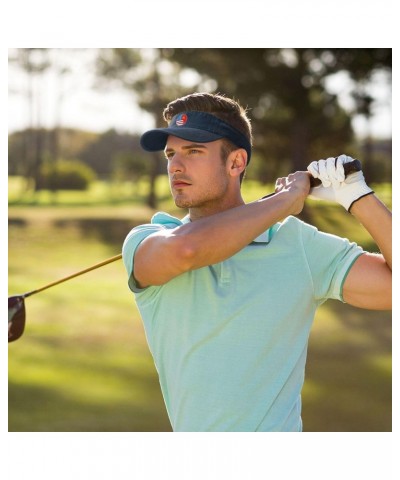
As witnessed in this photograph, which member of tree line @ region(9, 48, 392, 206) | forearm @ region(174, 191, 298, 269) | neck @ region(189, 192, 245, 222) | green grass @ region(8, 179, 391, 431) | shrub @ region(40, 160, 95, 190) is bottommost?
green grass @ region(8, 179, 391, 431)

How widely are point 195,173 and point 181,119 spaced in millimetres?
135

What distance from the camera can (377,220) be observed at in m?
1.75

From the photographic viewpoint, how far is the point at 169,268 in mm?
1616

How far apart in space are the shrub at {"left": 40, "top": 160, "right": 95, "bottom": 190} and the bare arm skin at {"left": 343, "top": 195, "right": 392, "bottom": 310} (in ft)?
24.0

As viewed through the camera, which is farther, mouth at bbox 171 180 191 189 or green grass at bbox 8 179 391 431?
green grass at bbox 8 179 391 431

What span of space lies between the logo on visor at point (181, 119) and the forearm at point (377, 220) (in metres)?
0.43

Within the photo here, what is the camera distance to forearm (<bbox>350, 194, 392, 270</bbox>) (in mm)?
1718

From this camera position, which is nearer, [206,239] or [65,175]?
[206,239]

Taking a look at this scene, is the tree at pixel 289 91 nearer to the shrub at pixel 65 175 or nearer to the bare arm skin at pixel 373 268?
the shrub at pixel 65 175


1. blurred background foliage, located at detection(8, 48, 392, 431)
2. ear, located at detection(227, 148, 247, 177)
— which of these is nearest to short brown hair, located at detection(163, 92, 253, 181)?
ear, located at detection(227, 148, 247, 177)

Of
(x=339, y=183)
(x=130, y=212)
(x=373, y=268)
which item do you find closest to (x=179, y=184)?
(x=339, y=183)

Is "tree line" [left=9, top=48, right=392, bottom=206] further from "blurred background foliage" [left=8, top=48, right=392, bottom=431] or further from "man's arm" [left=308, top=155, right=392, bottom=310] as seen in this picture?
"man's arm" [left=308, top=155, right=392, bottom=310]

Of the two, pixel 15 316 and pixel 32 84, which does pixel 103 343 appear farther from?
pixel 15 316

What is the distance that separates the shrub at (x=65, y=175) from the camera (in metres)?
8.87
